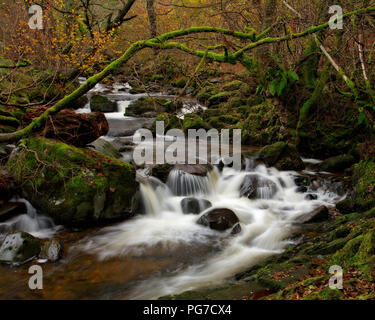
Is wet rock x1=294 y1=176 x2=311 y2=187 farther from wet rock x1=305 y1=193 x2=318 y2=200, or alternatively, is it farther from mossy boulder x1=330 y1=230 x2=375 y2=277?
mossy boulder x1=330 y1=230 x2=375 y2=277

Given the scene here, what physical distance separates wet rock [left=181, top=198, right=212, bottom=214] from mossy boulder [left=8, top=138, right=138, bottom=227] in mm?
1313

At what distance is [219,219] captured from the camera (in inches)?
266

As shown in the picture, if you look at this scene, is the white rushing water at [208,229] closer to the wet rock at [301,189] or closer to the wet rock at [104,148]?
the wet rock at [301,189]

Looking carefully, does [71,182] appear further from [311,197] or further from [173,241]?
[311,197]

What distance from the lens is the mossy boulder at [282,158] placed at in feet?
31.7

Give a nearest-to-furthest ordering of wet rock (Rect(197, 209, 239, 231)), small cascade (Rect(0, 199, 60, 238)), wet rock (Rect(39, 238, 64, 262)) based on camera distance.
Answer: wet rock (Rect(39, 238, 64, 262)), small cascade (Rect(0, 199, 60, 238)), wet rock (Rect(197, 209, 239, 231))

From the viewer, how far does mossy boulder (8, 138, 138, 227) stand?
6.31 metres

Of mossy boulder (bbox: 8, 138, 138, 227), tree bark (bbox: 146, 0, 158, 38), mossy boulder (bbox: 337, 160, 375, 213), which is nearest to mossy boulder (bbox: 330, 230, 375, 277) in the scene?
mossy boulder (bbox: 337, 160, 375, 213)

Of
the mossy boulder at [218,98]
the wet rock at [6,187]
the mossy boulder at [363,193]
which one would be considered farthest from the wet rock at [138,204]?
the mossy boulder at [218,98]

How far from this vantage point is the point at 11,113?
31.2 ft

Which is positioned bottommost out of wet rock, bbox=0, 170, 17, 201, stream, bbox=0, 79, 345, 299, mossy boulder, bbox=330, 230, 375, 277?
stream, bbox=0, 79, 345, 299

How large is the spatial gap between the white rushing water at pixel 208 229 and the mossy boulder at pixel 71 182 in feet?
1.70
